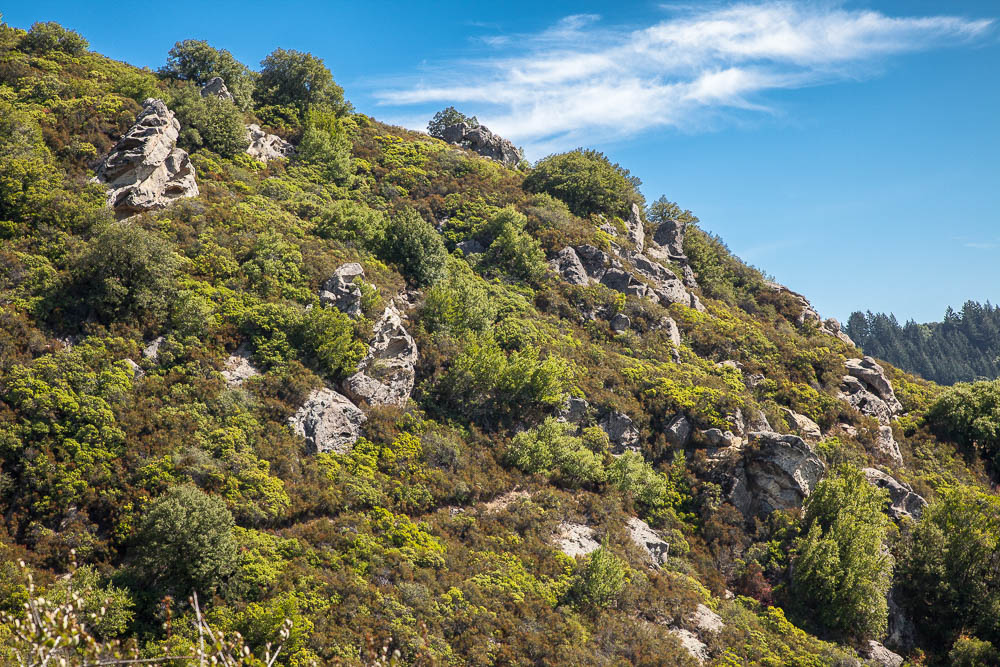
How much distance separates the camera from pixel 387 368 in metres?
31.0

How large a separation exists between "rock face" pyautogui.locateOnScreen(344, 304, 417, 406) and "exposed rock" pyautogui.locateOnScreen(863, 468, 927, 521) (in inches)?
1004

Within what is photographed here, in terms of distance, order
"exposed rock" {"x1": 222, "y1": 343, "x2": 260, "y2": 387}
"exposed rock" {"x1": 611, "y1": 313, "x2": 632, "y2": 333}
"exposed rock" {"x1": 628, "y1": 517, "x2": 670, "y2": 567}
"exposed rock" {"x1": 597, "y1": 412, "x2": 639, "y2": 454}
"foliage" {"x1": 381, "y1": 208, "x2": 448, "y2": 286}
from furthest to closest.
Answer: "exposed rock" {"x1": 611, "y1": 313, "x2": 632, "y2": 333}, "foliage" {"x1": 381, "y1": 208, "x2": 448, "y2": 286}, "exposed rock" {"x1": 597, "y1": 412, "x2": 639, "y2": 454}, "exposed rock" {"x1": 628, "y1": 517, "x2": 670, "y2": 567}, "exposed rock" {"x1": 222, "y1": 343, "x2": 260, "y2": 387}

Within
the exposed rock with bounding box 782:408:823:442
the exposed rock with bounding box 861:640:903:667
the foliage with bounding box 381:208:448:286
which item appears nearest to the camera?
the exposed rock with bounding box 861:640:903:667

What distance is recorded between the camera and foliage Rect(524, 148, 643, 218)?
56031 millimetres

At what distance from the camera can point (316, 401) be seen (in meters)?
27.8

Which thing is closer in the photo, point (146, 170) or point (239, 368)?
point (239, 368)

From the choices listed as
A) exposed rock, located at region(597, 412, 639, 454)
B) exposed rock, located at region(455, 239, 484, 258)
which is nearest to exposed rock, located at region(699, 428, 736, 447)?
exposed rock, located at region(597, 412, 639, 454)

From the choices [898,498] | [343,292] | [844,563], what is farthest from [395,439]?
[898,498]

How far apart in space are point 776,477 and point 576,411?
11214mm

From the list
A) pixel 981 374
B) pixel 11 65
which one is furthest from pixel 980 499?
pixel 981 374

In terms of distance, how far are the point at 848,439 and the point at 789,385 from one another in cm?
498

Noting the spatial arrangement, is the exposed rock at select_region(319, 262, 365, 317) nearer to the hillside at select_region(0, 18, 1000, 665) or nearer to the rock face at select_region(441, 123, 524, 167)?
the hillside at select_region(0, 18, 1000, 665)

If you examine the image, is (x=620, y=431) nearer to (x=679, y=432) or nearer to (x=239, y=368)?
(x=679, y=432)

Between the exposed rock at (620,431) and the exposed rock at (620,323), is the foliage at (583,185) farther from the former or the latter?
the exposed rock at (620,431)
